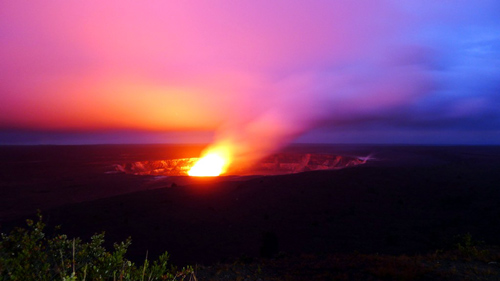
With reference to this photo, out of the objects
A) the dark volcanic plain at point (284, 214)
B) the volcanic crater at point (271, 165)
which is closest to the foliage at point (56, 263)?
the dark volcanic plain at point (284, 214)

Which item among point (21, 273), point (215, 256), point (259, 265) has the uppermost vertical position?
point (21, 273)

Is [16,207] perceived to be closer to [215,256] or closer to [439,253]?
[215,256]

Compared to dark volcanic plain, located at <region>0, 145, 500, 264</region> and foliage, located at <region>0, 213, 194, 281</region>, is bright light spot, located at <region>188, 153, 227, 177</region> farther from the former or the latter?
foliage, located at <region>0, 213, 194, 281</region>

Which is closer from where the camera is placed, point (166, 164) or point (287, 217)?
point (287, 217)

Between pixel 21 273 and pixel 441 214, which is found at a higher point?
pixel 21 273

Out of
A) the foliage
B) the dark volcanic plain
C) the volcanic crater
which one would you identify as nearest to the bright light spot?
the volcanic crater

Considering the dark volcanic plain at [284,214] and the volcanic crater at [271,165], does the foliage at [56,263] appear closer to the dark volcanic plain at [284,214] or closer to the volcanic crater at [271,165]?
the dark volcanic plain at [284,214]

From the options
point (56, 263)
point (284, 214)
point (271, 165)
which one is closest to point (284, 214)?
point (284, 214)

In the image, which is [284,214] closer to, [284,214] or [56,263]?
[284,214]

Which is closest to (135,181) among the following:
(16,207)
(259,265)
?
(16,207)

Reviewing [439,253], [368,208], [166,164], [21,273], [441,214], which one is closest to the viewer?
[21,273]

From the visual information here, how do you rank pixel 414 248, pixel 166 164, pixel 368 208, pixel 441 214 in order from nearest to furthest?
pixel 414 248 < pixel 441 214 < pixel 368 208 < pixel 166 164
